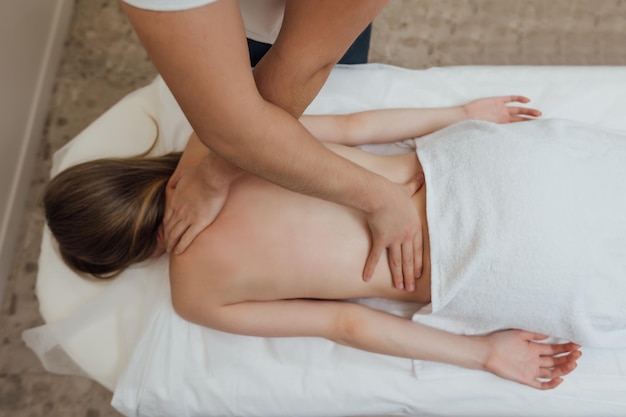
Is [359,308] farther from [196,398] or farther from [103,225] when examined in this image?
[103,225]

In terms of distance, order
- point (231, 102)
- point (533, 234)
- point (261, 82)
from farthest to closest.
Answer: point (533, 234) < point (261, 82) < point (231, 102)

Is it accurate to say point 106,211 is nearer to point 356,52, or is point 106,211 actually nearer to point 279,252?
point 279,252

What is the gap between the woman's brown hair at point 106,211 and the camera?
0.97m

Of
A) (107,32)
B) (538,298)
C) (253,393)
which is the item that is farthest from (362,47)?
(107,32)

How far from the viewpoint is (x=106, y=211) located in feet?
3.20

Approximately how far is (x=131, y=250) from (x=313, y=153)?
0.50 m

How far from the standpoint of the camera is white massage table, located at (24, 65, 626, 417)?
3.26ft

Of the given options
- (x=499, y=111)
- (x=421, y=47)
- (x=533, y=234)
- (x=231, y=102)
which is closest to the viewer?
(x=231, y=102)

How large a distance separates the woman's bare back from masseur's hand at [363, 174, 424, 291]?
2 centimetres

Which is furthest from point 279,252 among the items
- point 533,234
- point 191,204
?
point 533,234

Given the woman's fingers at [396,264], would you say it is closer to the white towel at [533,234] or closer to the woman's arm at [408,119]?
the white towel at [533,234]

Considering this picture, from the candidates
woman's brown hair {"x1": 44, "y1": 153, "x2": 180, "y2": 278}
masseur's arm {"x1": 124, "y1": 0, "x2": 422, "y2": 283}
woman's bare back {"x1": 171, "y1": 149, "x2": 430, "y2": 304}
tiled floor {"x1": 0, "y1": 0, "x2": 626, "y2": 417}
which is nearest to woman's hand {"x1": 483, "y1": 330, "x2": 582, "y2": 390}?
woman's bare back {"x1": 171, "y1": 149, "x2": 430, "y2": 304}

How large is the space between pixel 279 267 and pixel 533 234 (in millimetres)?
436

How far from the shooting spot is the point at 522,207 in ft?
2.97
